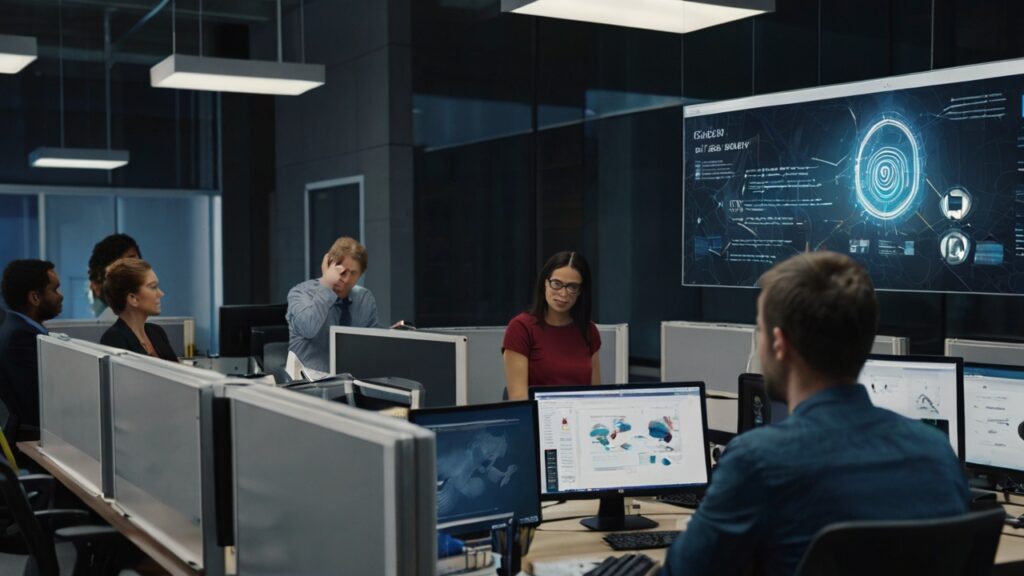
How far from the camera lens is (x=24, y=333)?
161 inches

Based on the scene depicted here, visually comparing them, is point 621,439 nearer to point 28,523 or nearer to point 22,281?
point 28,523

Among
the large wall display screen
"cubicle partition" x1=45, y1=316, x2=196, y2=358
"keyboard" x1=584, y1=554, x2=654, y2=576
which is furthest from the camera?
"cubicle partition" x1=45, y1=316, x2=196, y2=358

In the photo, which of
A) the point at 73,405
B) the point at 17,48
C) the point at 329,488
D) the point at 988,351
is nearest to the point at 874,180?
the point at 988,351

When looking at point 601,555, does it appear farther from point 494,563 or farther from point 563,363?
point 563,363

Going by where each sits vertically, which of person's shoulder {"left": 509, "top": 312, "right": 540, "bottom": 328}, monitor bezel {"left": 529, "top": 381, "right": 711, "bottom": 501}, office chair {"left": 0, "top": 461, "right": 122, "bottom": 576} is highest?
person's shoulder {"left": 509, "top": 312, "right": 540, "bottom": 328}

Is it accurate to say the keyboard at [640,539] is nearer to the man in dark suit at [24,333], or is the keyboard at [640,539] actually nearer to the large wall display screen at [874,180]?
the large wall display screen at [874,180]

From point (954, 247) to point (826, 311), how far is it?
10.5ft

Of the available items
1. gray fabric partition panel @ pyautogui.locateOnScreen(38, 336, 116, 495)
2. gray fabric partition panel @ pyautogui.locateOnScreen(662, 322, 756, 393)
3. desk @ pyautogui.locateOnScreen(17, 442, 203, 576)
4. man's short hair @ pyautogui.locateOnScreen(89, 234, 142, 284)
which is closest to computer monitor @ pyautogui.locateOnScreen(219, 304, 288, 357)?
man's short hair @ pyautogui.locateOnScreen(89, 234, 142, 284)

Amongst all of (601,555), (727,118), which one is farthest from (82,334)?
(601,555)

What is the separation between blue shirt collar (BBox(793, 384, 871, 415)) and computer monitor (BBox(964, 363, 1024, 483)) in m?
1.56

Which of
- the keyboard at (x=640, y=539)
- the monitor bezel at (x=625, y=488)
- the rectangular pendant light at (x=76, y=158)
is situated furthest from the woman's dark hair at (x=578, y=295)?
the rectangular pendant light at (x=76, y=158)

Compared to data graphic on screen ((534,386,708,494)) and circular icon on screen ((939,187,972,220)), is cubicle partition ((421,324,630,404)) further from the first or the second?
data graphic on screen ((534,386,708,494))

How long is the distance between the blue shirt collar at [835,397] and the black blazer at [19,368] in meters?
3.33

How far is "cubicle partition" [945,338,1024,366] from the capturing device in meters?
3.29
